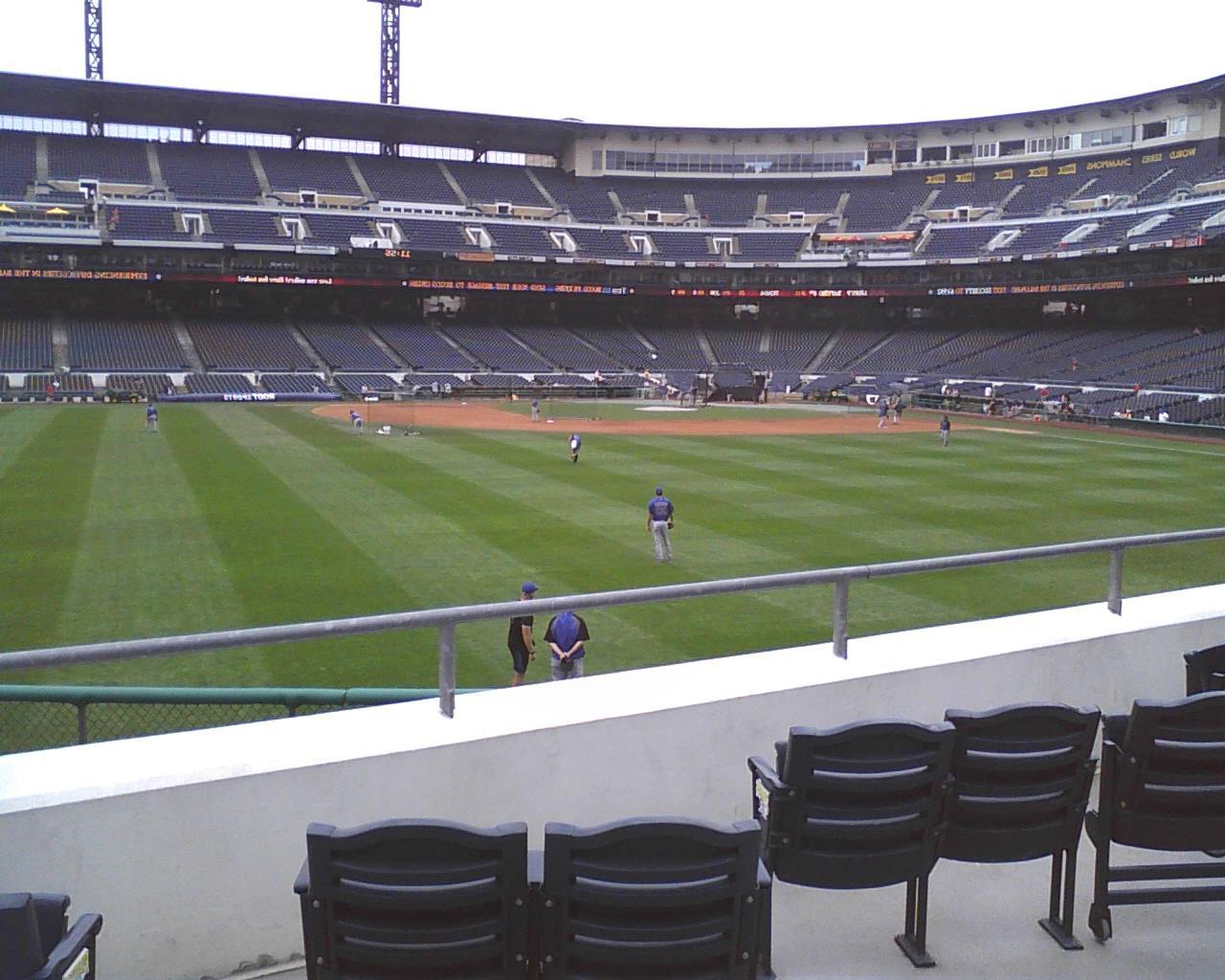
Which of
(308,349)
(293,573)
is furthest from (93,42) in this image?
(293,573)

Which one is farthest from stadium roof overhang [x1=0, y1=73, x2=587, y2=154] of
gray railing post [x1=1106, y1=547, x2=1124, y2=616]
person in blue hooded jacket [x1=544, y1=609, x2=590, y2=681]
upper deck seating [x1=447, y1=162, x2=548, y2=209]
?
gray railing post [x1=1106, y1=547, x2=1124, y2=616]

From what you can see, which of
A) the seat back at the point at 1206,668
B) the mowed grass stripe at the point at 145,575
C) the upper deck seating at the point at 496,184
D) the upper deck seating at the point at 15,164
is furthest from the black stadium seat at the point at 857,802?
A: the upper deck seating at the point at 496,184

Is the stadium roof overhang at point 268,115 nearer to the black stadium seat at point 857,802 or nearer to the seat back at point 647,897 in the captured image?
the black stadium seat at point 857,802

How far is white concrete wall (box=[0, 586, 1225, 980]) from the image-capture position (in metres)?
4.15

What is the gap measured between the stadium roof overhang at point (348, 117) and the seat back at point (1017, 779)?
262ft

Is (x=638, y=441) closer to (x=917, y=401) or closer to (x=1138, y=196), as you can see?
(x=917, y=401)

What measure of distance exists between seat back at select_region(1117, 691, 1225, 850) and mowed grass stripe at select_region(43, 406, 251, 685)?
1043 centimetres

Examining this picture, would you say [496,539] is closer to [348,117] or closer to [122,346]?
[122,346]

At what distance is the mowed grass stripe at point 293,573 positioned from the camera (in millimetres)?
13414

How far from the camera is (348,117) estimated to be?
269ft

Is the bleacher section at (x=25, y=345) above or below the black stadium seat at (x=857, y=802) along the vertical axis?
above

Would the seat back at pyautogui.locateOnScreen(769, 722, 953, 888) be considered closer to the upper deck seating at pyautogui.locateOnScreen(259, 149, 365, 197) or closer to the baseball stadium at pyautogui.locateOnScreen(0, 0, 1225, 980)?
the baseball stadium at pyautogui.locateOnScreen(0, 0, 1225, 980)

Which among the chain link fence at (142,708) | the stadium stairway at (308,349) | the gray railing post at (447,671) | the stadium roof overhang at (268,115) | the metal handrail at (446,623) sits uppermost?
the stadium roof overhang at (268,115)

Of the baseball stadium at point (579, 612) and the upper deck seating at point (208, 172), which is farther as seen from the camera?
the upper deck seating at point (208, 172)
